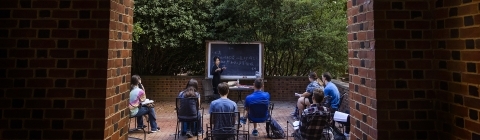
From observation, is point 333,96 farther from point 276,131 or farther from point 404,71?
point 404,71

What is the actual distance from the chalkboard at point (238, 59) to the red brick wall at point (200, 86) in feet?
4.06

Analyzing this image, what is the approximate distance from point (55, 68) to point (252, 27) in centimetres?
1206

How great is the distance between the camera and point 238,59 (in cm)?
1336

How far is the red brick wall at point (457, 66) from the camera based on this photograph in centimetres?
189

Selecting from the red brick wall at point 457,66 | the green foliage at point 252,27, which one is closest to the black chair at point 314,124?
the red brick wall at point 457,66

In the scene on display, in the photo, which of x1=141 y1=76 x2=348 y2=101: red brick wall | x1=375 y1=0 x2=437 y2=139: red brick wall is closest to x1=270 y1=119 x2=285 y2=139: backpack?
x1=375 y1=0 x2=437 y2=139: red brick wall

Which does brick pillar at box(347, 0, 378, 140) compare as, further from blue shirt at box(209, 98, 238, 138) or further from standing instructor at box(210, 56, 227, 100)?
standing instructor at box(210, 56, 227, 100)

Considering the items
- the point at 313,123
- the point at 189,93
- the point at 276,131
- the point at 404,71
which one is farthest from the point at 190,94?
the point at 404,71

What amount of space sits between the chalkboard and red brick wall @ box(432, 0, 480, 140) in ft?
36.0

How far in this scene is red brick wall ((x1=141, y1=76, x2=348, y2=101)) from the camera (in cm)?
1426

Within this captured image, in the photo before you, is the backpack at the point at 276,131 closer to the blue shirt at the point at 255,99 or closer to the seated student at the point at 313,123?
the blue shirt at the point at 255,99

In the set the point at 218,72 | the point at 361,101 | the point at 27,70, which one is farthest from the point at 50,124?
the point at 218,72

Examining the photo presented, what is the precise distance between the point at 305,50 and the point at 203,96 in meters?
4.71

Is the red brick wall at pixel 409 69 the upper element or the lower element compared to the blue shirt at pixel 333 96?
upper
